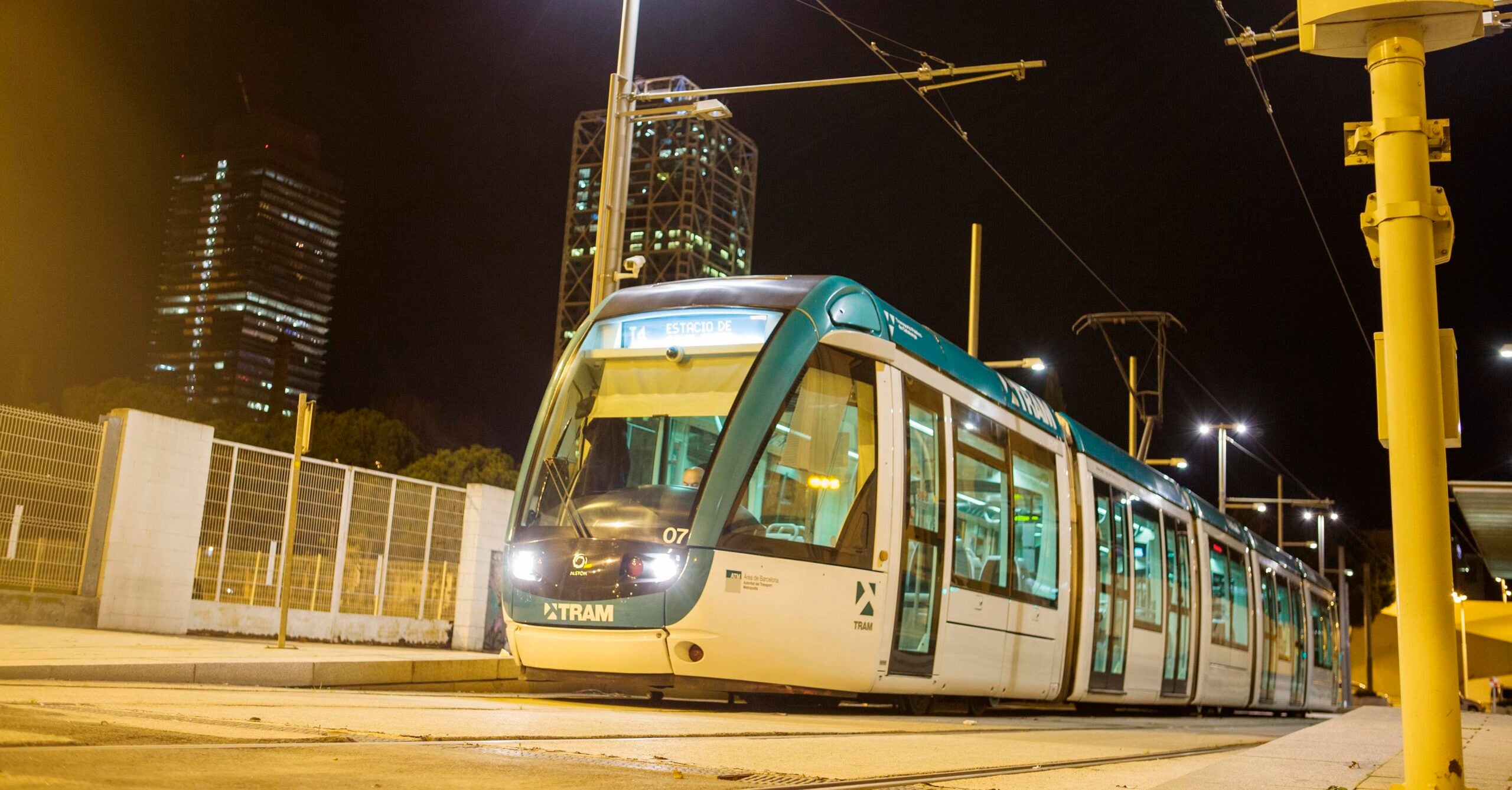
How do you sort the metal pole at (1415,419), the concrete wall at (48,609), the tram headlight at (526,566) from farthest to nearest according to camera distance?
the concrete wall at (48,609) → the tram headlight at (526,566) → the metal pole at (1415,419)

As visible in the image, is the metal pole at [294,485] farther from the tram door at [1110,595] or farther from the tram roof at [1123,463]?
the tram door at [1110,595]

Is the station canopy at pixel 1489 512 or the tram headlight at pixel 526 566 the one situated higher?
the station canopy at pixel 1489 512

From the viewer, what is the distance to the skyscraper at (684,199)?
66812mm

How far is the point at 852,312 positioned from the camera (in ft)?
31.5

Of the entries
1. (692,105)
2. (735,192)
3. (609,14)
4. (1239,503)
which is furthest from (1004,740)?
(735,192)

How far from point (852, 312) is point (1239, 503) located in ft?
110

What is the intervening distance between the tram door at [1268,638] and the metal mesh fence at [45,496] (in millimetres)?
17476

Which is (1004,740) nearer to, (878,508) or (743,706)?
(878,508)

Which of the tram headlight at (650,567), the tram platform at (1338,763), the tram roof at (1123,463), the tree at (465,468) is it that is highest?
the tree at (465,468)

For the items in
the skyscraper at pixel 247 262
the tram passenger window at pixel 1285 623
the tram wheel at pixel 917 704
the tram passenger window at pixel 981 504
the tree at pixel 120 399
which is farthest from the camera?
the skyscraper at pixel 247 262

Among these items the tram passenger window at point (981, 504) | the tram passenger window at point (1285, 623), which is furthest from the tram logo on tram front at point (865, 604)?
the tram passenger window at point (1285, 623)

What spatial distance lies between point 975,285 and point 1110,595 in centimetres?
1019

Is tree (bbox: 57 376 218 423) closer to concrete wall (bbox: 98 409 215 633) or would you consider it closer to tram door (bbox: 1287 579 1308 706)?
concrete wall (bbox: 98 409 215 633)

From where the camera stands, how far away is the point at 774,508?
8828 millimetres
